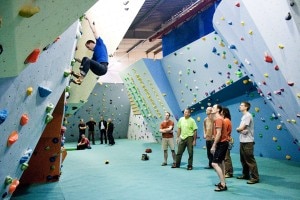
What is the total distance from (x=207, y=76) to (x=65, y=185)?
17.6ft

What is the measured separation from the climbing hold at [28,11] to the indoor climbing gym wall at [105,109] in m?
16.3

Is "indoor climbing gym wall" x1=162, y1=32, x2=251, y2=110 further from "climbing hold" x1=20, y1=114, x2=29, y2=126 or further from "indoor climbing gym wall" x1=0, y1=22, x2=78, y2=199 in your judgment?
"climbing hold" x1=20, y1=114, x2=29, y2=126

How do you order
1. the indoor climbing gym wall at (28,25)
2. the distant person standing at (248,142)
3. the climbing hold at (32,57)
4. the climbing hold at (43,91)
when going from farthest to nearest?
the distant person standing at (248,142)
the climbing hold at (43,91)
the climbing hold at (32,57)
the indoor climbing gym wall at (28,25)

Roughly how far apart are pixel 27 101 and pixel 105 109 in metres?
16.2

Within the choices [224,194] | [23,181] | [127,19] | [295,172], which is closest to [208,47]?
[127,19]

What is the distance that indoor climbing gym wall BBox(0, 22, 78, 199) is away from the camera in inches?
89.0

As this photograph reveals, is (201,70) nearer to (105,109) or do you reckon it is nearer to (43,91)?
(43,91)

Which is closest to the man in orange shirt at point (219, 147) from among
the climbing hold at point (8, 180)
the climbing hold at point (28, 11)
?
the climbing hold at point (8, 180)

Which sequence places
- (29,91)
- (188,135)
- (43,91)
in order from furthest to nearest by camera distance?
(188,135)
(43,91)
(29,91)

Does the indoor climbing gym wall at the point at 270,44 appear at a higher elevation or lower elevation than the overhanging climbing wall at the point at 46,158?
higher

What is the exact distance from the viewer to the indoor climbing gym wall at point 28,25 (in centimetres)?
185

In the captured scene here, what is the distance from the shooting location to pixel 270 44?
15.3ft

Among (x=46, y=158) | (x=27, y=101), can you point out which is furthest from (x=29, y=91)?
(x=46, y=158)

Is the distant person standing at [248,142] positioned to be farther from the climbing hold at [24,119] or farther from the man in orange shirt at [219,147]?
the climbing hold at [24,119]
